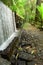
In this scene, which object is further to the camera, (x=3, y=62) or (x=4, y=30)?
(x=4, y=30)

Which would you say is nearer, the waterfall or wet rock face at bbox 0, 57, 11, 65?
wet rock face at bbox 0, 57, 11, 65

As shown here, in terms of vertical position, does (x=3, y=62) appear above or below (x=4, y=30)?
below

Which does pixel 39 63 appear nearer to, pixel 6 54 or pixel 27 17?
pixel 6 54

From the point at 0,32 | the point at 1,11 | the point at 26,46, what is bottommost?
the point at 26,46

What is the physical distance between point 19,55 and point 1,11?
3.01 m

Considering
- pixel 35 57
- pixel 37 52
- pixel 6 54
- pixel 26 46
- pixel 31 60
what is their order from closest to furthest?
pixel 6 54 → pixel 31 60 → pixel 35 57 → pixel 37 52 → pixel 26 46

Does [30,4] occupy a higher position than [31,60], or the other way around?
[30,4]

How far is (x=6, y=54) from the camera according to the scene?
482 cm

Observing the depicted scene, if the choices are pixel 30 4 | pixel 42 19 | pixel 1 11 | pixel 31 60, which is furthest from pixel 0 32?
pixel 30 4

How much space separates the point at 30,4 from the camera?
62.4ft

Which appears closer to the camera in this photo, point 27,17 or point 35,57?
point 35,57

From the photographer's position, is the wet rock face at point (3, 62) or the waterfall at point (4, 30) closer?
the wet rock face at point (3, 62)

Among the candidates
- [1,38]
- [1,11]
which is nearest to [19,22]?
[1,11]

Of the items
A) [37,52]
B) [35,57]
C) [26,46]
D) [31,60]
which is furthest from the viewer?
[26,46]
